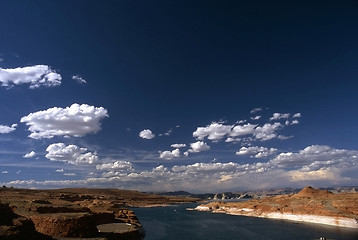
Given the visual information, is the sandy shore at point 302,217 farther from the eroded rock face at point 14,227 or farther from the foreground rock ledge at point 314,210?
the eroded rock face at point 14,227

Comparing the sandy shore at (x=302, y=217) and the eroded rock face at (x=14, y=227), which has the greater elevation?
the eroded rock face at (x=14, y=227)

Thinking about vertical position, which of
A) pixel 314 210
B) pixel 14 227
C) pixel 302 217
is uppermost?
pixel 14 227

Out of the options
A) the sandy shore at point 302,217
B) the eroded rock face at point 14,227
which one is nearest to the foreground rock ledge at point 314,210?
the sandy shore at point 302,217

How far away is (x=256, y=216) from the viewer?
11388 centimetres

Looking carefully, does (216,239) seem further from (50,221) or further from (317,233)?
(50,221)

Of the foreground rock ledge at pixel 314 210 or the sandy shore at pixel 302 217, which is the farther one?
the foreground rock ledge at pixel 314 210

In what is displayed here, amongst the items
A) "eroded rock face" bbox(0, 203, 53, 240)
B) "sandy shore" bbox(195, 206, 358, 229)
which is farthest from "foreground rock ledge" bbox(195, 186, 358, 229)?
"eroded rock face" bbox(0, 203, 53, 240)

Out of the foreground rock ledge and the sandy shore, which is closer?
the sandy shore

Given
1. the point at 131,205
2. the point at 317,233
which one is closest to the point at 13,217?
the point at 317,233

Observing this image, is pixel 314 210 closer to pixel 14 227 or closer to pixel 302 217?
pixel 302 217

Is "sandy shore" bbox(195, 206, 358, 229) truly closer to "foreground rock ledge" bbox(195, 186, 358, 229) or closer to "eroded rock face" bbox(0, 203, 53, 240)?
"foreground rock ledge" bbox(195, 186, 358, 229)

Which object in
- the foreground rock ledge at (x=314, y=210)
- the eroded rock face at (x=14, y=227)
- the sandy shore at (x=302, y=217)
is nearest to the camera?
the eroded rock face at (x=14, y=227)

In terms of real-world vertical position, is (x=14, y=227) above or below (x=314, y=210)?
above

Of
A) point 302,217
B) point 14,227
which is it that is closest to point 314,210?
point 302,217
